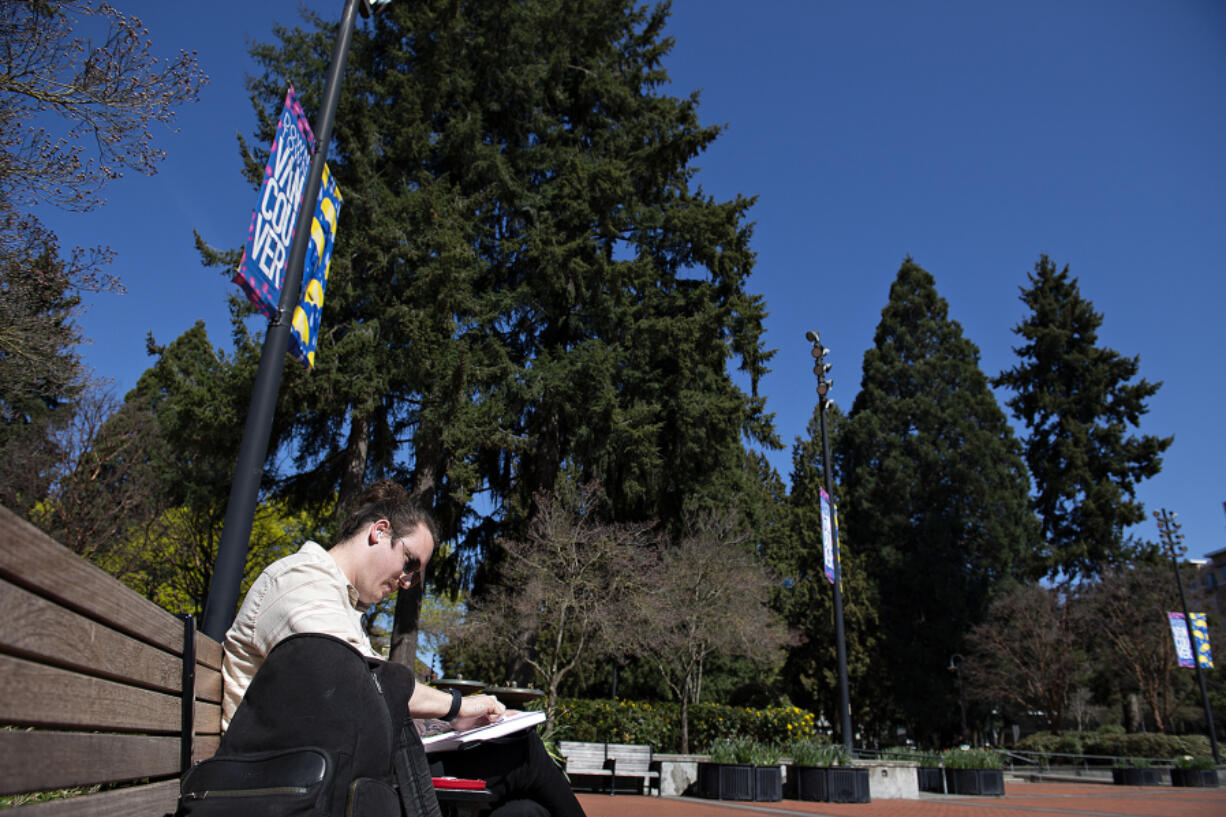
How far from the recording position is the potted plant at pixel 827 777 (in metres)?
10.0

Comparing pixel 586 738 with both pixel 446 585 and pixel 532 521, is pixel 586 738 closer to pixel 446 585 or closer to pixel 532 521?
pixel 532 521

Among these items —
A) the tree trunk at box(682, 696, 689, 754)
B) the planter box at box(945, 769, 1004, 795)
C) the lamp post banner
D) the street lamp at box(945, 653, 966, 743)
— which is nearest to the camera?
the lamp post banner

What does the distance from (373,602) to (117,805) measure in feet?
3.02

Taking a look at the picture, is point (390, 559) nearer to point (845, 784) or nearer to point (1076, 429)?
point (845, 784)

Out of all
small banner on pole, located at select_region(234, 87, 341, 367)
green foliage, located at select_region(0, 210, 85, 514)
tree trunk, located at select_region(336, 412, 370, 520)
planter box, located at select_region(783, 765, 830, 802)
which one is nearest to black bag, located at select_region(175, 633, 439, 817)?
small banner on pole, located at select_region(234, 87, 341, 367)

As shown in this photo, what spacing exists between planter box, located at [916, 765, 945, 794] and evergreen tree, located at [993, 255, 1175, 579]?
86.7 ft

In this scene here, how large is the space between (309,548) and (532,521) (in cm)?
1539

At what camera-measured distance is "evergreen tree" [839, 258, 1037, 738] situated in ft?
111

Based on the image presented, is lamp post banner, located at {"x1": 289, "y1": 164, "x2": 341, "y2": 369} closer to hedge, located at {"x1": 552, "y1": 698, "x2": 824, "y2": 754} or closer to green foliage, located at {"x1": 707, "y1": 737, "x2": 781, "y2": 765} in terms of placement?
green foliage, located at {"x1": 707, "y1": 737, "x2": 781, "y2": 765}

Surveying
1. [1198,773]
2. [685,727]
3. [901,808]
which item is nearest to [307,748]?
[901,808]

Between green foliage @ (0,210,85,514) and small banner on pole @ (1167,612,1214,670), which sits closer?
green foliage @ (0,210,85,514)

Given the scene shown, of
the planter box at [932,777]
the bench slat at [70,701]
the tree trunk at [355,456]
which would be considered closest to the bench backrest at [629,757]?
the planter box at [932,777]

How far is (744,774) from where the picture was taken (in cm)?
973

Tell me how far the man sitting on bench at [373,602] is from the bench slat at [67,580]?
13.8 inches
